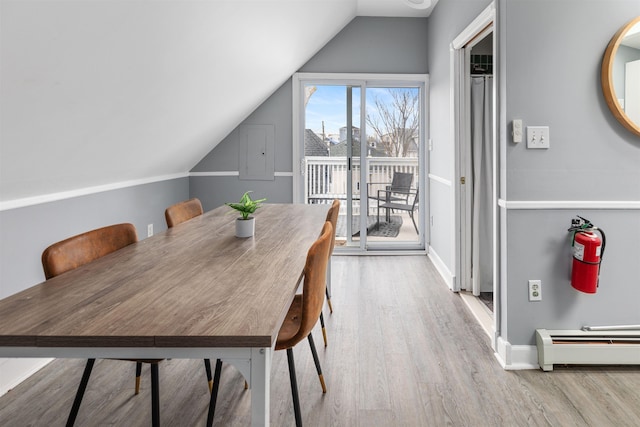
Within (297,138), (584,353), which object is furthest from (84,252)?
(297,138)

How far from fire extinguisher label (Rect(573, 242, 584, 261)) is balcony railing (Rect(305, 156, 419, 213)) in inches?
103

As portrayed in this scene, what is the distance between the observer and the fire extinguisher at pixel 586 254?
200cm

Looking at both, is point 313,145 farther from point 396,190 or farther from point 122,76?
point 122,76

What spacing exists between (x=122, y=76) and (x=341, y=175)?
3082mm

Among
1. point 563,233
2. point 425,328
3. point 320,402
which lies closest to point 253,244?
point 320,402

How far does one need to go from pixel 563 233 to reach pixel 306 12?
94.3 inches

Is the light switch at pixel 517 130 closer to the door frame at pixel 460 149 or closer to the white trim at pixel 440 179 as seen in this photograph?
the door frame at pixel 460 149

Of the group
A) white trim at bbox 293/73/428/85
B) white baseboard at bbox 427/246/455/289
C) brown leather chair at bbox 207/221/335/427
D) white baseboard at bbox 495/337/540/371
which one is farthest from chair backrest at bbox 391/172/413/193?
brown leather chair at bbox 207/221/335/427

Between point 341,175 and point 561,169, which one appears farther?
point 341,175

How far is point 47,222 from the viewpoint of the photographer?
7.54 ft

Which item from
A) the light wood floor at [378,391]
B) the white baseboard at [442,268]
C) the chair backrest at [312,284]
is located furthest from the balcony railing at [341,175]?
the chair backrest at [312,284]

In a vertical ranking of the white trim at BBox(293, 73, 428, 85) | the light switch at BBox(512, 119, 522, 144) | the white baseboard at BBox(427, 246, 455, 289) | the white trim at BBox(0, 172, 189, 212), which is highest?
the white trim at BBox(293, 73, 428, 85)

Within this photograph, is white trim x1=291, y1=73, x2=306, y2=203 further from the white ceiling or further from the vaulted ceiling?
the white ceiling

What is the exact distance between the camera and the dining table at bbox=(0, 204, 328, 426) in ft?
2.98
